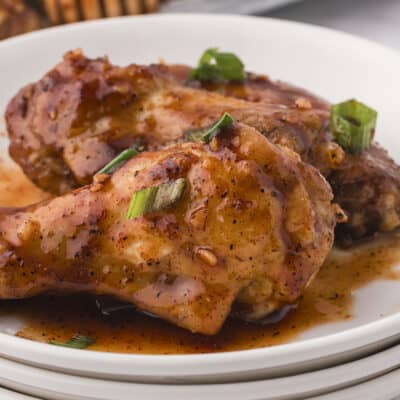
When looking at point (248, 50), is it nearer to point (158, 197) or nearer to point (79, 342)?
point (158, 197)

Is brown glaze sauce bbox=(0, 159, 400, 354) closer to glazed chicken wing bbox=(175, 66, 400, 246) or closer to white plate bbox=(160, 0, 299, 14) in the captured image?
glazed chicken wing bbox=(175, 66, 400, 246)

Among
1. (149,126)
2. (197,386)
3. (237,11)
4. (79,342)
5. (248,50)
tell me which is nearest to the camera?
(197,386)

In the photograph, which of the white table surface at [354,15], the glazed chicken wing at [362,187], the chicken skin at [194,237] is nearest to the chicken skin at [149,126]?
the glazed chicken wing at [362,187]

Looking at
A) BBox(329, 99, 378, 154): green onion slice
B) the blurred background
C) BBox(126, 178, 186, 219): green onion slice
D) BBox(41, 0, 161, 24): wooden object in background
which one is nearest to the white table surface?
the blurred background

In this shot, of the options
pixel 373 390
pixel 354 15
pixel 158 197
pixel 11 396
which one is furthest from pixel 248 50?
pixel 11 396

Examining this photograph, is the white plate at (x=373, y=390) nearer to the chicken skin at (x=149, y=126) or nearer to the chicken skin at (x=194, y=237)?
the chicken skin at (x=194, y=237)
